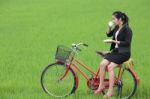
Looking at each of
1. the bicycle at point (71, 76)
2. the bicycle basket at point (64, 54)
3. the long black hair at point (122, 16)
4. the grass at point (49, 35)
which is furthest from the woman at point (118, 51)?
the bicycle basket at point (64, 54)

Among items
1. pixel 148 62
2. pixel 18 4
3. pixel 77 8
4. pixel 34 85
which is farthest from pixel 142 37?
pixel 18 4

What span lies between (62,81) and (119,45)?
3.76 feet

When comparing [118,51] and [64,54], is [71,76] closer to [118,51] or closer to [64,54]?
[64,54]

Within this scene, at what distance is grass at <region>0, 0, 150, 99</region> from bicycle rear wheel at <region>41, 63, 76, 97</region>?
0.16m

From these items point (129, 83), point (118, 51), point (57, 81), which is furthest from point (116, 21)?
point (57, 81)

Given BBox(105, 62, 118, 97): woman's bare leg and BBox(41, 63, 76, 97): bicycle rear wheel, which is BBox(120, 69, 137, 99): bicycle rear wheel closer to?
BBox(105, 62, 118, 97): woman's bare leg

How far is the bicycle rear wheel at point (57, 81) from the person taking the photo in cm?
801

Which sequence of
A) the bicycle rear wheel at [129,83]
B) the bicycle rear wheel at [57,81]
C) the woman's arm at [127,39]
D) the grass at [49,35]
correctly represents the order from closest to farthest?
the woman's arm at [127,39] → the bicycle rear wheel at [129,83] → the bicycle rear wheel at [57,81] → the grass at [49,35]

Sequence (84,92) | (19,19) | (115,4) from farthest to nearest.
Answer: (115,4) < (19,19) < (84,92)

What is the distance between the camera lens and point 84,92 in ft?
27.4

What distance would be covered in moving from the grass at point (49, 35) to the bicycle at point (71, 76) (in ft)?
0.55

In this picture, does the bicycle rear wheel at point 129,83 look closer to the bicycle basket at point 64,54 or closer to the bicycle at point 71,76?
the bicycle at point 71,76

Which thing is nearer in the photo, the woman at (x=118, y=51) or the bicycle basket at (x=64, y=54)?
the woman at (x=118, y=51)

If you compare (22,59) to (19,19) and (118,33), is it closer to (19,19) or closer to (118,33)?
(118,33)
